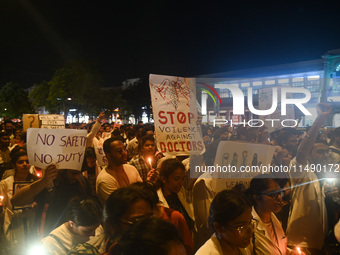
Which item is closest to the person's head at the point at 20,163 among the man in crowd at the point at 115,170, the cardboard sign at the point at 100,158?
the man in crowd at the point at 115,170

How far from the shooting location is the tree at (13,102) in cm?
5781

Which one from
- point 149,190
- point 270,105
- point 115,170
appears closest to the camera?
point 149,190

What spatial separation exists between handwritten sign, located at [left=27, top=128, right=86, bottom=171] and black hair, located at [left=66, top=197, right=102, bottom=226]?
157cm

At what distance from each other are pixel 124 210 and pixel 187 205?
1.72 meters

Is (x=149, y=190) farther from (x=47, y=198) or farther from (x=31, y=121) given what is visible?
(x=31, y=121)

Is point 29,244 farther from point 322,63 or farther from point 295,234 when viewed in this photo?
point 322,63

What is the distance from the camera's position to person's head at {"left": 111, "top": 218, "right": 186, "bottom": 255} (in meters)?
1.45

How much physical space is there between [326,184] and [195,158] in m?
1.80

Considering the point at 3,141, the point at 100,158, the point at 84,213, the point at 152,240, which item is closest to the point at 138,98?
the point at 3,141

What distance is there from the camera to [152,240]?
1.49 metres

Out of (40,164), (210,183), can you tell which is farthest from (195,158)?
(40,164)

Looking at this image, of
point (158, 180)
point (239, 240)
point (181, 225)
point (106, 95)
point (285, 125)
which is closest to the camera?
point (239, 240)

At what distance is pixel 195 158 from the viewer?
4.72 meters

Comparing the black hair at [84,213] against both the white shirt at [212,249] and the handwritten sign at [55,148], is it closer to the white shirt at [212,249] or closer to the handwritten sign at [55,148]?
the white shirt at [212,249]
